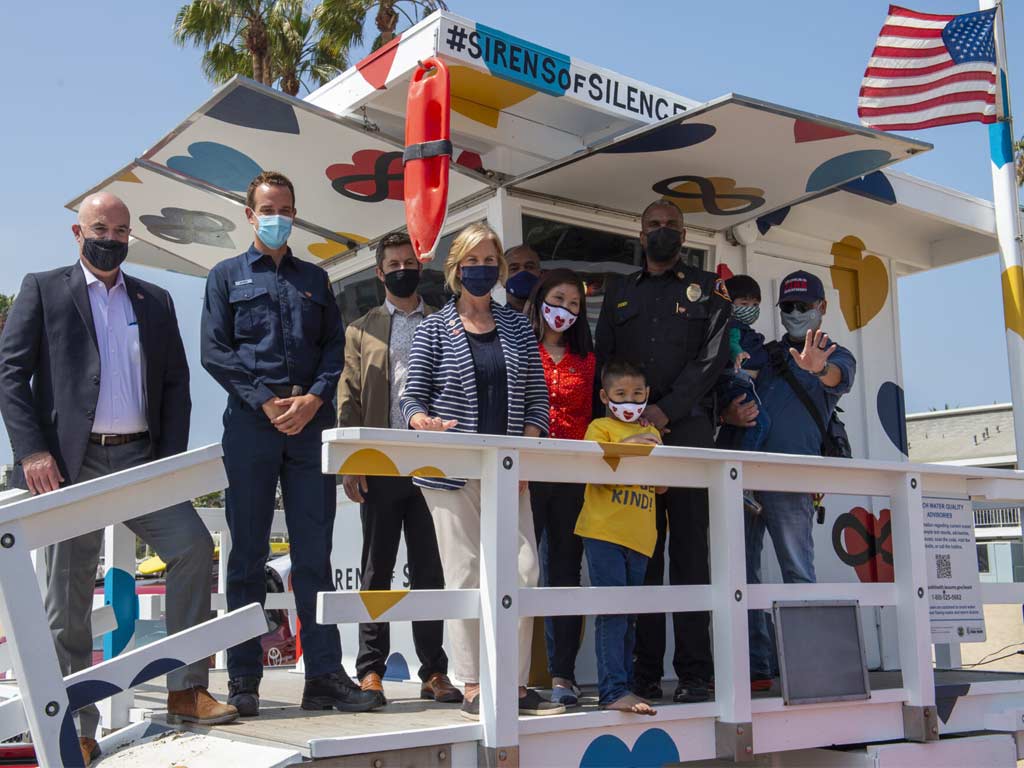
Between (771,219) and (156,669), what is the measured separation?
483cm

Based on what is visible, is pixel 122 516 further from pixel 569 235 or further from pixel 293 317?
pixel 569 235

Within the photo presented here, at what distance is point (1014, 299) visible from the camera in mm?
6898

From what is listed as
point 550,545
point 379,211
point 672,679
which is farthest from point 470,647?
point 379,211

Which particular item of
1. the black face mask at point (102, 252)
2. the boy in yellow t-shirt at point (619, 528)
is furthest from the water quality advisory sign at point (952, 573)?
the black face mask at point (102, 252)

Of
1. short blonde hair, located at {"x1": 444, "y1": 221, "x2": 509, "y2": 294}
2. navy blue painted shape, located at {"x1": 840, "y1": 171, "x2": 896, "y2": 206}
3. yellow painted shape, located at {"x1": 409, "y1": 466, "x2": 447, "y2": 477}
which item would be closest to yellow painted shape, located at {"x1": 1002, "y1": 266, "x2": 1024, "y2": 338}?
navy blue painted shape, located at {"x1": 840, "y1": 171, "x2": 896, "y2": 206}

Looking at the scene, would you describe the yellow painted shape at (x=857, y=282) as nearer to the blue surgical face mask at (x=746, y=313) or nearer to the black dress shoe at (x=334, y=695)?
the blue surgical face mask at (x=746, y=313)

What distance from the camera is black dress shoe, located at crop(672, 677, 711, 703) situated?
4469 mm

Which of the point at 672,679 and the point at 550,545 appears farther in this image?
the point at 672,679

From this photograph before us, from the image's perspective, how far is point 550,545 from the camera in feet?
15.3

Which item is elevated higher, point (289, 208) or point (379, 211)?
point (379, 211)

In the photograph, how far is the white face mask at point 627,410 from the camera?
14.7 ft

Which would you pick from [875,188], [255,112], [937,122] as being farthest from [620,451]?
[937,122]

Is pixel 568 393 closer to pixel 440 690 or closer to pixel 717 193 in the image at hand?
pixel 440 690

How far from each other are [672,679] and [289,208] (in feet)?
10.9
